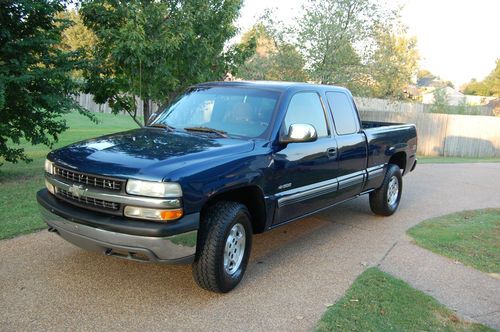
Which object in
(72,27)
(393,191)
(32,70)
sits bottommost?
(393,191)

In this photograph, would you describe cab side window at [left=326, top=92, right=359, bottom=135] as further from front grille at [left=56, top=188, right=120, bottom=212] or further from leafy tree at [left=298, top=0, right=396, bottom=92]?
leafy tree at [left=298, top=0, right=396, bottom=92]

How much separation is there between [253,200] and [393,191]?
3788 mm

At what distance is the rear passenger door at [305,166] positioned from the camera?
4.72 metres

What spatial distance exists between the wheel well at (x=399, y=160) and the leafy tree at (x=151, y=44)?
13.8 ft

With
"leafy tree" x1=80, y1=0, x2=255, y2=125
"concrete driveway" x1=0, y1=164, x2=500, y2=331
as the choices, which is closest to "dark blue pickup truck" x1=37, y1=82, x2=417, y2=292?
"concrete driveway" x1=0, y1=164, x2=500, y2=331

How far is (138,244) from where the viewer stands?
11.7 feet

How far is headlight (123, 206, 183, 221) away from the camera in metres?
3.58

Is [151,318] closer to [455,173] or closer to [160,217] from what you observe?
[160,217]

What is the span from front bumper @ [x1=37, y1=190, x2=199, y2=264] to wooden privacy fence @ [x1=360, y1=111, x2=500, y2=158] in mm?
19604

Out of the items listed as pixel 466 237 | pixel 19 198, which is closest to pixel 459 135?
pixel 466 237

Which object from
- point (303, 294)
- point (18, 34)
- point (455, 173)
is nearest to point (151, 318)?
point (303, 294)

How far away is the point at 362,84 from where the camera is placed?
18.7 m

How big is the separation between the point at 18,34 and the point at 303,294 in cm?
635

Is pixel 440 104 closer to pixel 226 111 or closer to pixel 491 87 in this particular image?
pixel 226 111
